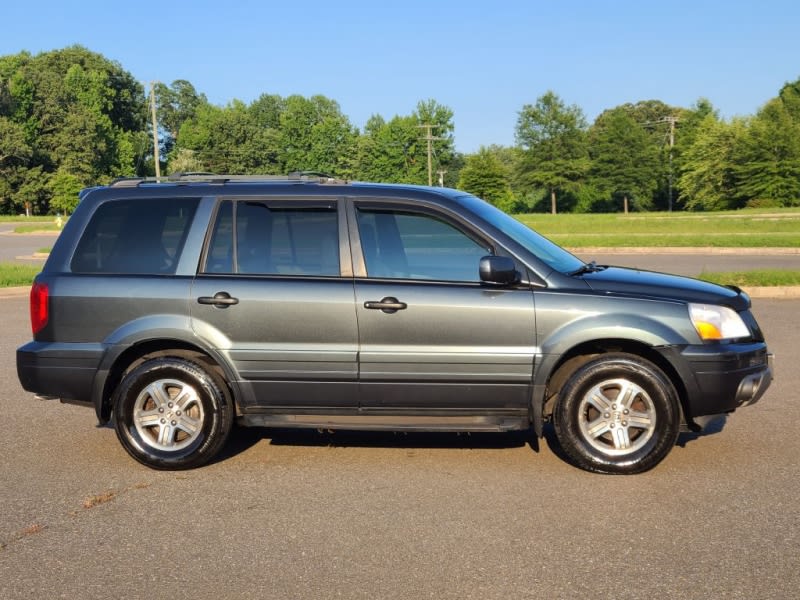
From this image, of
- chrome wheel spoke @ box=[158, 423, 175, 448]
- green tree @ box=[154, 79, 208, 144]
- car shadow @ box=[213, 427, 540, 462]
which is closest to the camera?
chrome wheel spoke @ box=[158, 423, 175, 448]

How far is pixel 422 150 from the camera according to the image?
103500 mm

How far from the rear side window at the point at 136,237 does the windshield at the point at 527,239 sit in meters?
1.96

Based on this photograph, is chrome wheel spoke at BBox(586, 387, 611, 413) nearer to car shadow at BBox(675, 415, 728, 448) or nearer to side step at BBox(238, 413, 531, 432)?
side step at BBox(238, 413, 531, 432)

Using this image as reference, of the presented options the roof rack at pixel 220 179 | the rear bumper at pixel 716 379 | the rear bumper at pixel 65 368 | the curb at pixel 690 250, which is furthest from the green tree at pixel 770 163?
the rear bumper at pixel 65 368

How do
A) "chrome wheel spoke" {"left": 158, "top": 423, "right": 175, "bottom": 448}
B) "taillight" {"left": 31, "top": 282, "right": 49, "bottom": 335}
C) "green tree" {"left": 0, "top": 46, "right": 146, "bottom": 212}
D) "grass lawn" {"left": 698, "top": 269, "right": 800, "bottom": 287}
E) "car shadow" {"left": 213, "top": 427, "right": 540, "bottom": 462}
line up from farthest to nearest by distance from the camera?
"green tree" {"left": 0, "top": 46, "right": 146, "bottom": 212} < "grass lawn" {"left": 698, "top": 269, "right": 800, "bottom": 287} < "car shadow" {"left": 213, "top": 427, "right": 540, "bottom": 462} < "taillight" {"left": 31, "top": 282, "right": 49, "bottom": 335} < "chrome wheel spoke" {"left": 158, "top": 423, "right": 175, "bottom": 448}

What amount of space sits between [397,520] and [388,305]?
1.45 metres

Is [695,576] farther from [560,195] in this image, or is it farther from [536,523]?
[560,195]

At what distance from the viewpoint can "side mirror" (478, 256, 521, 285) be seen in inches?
216

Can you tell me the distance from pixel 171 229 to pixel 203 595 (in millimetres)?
2915

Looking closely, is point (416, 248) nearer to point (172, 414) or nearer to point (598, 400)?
point (598, 400)

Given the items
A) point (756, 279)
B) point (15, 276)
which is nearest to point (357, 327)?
point (756, 279)

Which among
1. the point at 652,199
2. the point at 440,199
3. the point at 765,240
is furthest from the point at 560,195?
the point at 440,199

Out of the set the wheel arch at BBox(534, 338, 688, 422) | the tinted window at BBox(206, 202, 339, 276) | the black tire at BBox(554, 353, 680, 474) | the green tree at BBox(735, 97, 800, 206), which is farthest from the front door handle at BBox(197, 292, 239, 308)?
the green tree at BBox(735, 97, 800, 206)

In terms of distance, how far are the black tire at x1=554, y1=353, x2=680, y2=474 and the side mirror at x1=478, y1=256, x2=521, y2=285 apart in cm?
75
